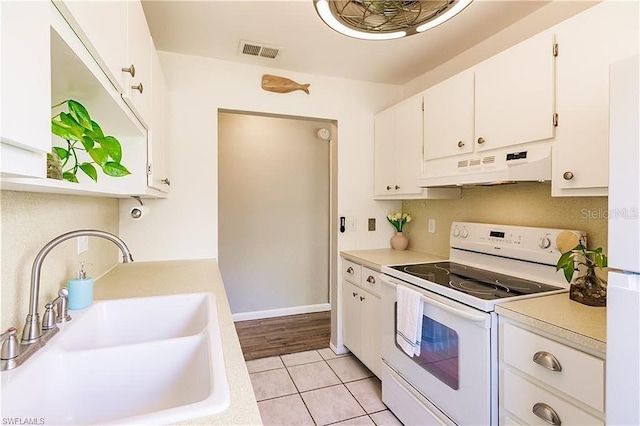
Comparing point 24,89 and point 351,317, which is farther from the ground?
point 24,89

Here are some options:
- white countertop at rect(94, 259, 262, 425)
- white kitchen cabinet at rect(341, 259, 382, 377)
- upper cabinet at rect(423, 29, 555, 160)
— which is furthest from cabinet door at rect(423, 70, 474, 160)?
white countertop at rect(94, 259, 262, 425)

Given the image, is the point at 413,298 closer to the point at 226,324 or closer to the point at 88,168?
the point at 226,324

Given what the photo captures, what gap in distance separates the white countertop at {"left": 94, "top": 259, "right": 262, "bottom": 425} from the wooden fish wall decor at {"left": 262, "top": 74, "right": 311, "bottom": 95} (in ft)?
4.68

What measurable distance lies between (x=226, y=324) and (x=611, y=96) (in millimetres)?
1297

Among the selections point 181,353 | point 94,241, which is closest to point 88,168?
point 181,353

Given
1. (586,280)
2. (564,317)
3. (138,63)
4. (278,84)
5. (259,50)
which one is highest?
(259,50)

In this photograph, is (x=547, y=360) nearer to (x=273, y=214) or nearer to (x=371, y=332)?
(x=371, y=332)

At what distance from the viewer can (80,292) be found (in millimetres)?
1187

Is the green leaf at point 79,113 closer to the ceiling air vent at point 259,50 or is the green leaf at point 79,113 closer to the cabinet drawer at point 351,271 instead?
the ceiling air vent at point 259,50

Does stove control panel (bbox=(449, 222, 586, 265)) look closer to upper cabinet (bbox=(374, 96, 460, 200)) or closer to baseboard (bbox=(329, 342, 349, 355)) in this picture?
upper cabinet (bbox=(374, 96, 460, 200))

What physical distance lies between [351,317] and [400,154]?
138 cm

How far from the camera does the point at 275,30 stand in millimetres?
2025

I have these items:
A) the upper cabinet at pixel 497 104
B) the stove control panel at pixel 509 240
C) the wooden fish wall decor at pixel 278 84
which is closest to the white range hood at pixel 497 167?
the upper cabinet at pixel 497 104

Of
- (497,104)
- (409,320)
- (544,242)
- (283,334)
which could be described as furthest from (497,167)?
(283,334)
